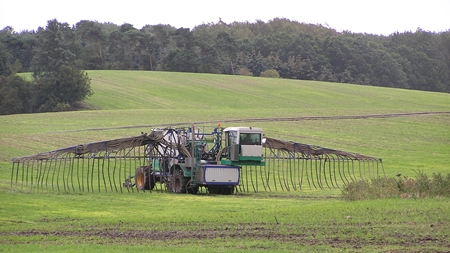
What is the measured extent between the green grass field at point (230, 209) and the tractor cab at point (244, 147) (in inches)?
62.4

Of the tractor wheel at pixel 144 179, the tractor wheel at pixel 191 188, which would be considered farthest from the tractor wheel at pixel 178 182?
the tractor wheel at pixel 144 179

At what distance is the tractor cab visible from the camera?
97.3 feet

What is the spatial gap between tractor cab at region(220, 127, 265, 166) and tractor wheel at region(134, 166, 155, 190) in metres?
4.04

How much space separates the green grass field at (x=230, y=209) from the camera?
15.1 meters

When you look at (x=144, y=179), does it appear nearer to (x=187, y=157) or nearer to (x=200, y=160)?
(x=187, y=157)

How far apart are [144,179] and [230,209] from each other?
393 inches

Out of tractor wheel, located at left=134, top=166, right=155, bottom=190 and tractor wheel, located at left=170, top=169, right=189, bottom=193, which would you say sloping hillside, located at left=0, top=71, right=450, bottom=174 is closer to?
tractor wheel, located at left=134, top=166, right=155, bottom=190

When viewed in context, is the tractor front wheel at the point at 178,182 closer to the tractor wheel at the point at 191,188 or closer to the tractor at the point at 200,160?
the tractor at the point at 200,160

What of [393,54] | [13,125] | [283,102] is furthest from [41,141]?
[393,54]

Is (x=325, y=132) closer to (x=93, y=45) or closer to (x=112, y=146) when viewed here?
(x=112, y=146)

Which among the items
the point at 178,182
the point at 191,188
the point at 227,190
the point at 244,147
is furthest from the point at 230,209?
the point at 178,182

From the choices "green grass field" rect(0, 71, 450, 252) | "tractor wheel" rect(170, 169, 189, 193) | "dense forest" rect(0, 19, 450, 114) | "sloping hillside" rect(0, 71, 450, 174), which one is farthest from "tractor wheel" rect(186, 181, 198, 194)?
"dense forest" rect(0, 19, 450, 114)

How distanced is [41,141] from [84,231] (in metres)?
30.6

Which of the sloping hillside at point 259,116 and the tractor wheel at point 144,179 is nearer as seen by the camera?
the tractor wheel at point 144,179
